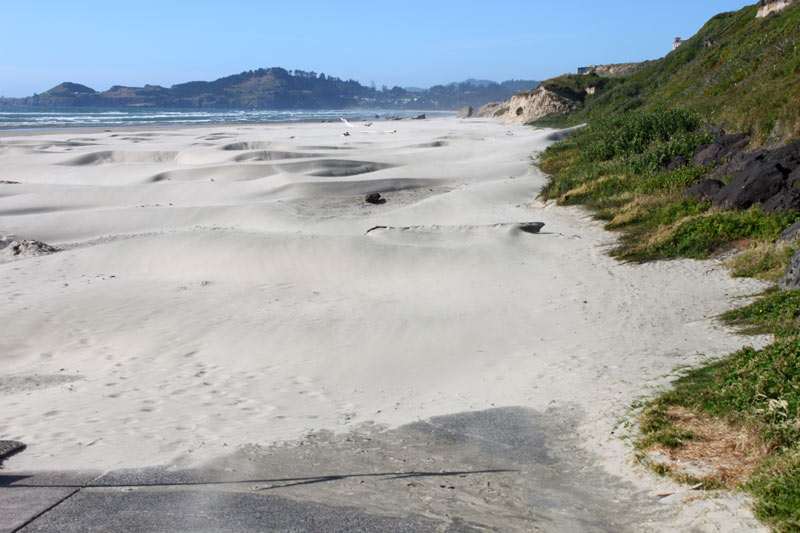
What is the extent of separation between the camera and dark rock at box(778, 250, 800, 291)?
8219 mm

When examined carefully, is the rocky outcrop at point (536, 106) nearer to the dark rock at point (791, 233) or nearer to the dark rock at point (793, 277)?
the dark rock at point (791, 233)

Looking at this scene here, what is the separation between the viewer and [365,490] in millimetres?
4879

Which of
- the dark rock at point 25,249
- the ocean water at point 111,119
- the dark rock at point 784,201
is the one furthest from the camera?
the ocean water at point 111,119

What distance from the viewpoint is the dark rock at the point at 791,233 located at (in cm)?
1010

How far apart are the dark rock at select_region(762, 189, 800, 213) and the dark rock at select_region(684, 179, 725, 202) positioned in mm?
1729

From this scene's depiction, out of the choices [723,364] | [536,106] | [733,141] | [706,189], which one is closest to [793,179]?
[706,189]

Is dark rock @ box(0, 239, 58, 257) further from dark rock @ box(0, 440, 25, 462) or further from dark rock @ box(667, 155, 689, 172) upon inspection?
dark rock @ box(667, 155, 689, 172)

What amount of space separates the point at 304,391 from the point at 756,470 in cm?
465

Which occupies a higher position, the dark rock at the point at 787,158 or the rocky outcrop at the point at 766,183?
the dark rock at the point at 787,158

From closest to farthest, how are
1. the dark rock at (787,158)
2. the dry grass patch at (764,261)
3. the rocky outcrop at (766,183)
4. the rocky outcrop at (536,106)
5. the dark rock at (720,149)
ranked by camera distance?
the dry grass patch at (764,261), the rocky outcrop at (766,183), the dark rock at (787,158), the dark rock at (720,149), the rocky outcrop at (536,106)

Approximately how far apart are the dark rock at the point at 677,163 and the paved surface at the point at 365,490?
12202 millimetres

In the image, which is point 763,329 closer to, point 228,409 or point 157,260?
point 228,409

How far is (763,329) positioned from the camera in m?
7.43

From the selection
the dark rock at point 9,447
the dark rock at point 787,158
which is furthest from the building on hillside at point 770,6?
the dark rock at point 9,447
